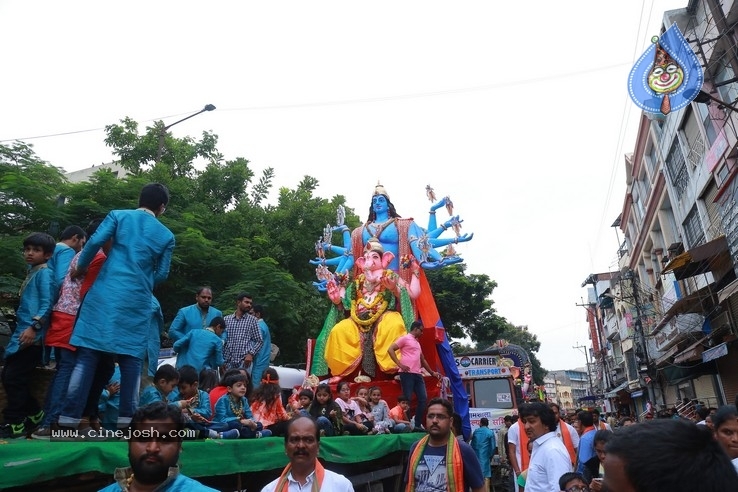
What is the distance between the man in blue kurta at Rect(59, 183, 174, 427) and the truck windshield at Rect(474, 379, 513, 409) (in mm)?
12200

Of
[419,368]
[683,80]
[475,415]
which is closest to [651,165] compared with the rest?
[683,80]

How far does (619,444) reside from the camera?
145 centimetres

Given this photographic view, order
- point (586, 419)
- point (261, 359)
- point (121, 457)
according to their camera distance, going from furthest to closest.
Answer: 1. point (261, 359)
2. point (586, 419)
3. point (121, 457)

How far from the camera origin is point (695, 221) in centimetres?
2003

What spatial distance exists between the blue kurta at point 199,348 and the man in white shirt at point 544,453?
347 centimetres

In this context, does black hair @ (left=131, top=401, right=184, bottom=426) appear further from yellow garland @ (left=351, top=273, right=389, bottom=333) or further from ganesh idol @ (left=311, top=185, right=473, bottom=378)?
yellow garland @ (left=351, top=273, right=389, bottom=333)

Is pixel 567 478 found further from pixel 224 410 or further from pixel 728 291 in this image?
pixel 728 291

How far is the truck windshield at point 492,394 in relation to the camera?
14883 millimetres

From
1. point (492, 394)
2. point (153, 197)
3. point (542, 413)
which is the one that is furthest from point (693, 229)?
point (153, 197)

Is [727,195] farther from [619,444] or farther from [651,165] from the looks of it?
[619,444]

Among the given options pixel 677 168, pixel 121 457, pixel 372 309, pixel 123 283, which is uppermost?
pixel 677 168

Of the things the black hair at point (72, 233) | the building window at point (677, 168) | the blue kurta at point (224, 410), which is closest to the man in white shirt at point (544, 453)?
the blue kurta at point (224, 410)

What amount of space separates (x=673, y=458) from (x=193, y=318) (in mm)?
5920

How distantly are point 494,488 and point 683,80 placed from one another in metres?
10.1
